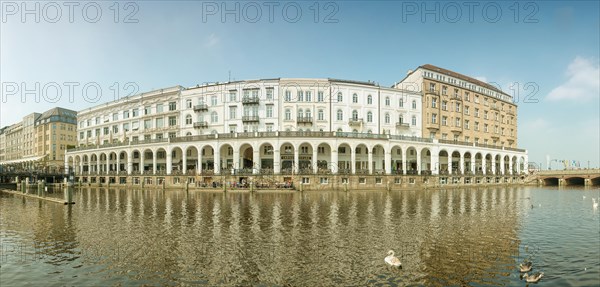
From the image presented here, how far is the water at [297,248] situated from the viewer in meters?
12.7

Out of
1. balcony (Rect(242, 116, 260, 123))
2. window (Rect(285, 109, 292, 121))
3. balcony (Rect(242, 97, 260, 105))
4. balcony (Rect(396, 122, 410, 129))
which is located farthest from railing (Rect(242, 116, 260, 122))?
balcony (Rect(396, 122, 410, 129))

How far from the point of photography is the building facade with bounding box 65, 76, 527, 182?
192 ft

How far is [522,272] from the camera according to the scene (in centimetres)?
1307

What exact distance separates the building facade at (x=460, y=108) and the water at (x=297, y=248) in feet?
148

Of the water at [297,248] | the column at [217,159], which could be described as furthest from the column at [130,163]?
the water at [297,248]

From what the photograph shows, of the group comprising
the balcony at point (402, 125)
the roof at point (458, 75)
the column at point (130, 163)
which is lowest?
the column at point (130, 163)

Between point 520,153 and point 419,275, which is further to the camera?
point 520,153

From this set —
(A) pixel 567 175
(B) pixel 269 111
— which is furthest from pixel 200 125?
(A) pixel 567 175

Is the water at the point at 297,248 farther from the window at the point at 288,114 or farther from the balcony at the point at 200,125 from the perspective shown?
the balcony at the point at 200,125

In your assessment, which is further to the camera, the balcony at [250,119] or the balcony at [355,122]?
the balcony at [355,122]

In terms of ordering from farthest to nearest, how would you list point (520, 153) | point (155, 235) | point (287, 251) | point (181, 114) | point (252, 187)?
point (520, 153)
point (181, 114)
point (252, 187)
point (155, 235)
point (287, 251)

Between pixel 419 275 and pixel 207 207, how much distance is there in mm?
24528

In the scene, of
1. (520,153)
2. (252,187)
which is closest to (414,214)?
(252,187)

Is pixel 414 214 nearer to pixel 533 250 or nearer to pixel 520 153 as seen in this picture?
pixel 533 250
